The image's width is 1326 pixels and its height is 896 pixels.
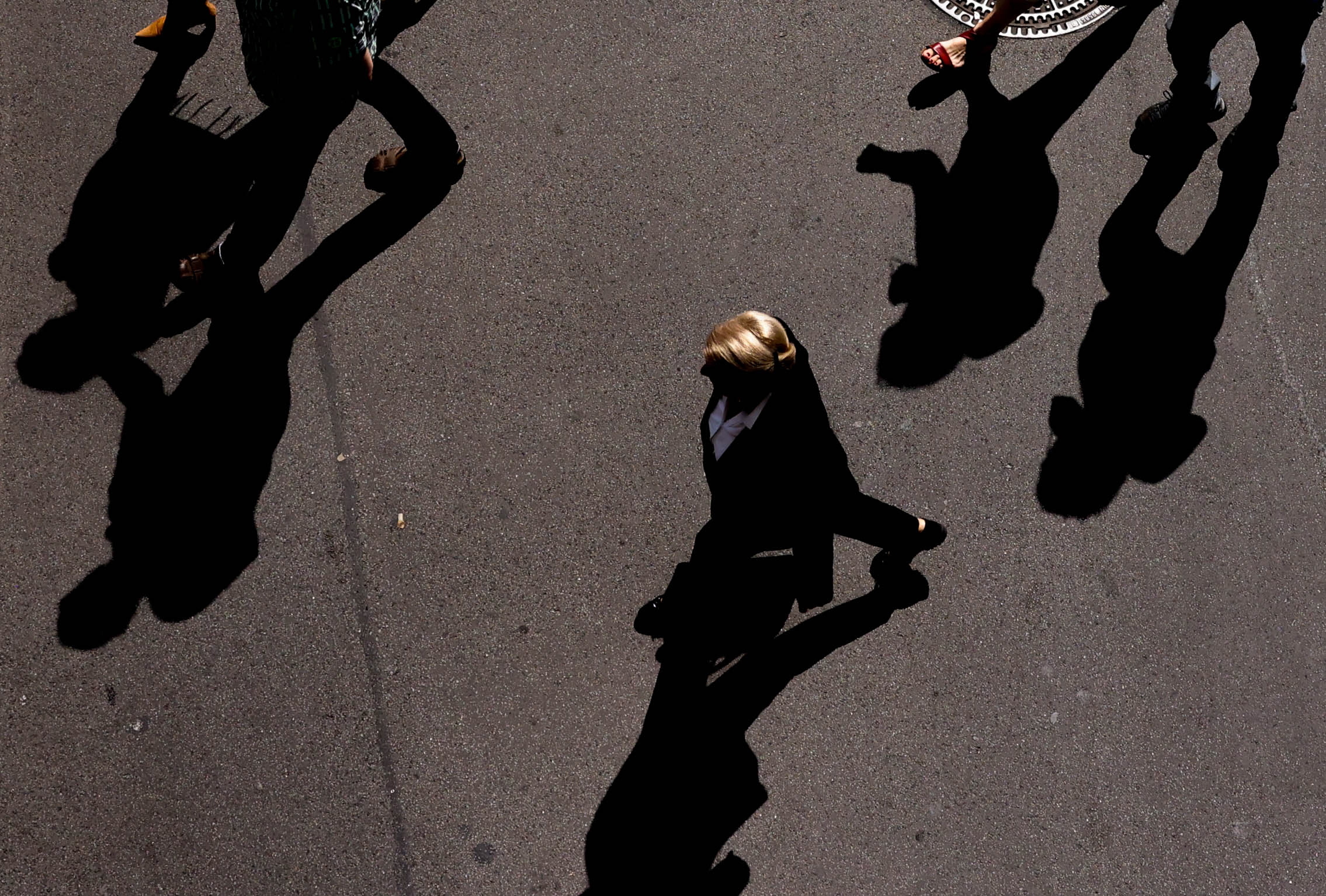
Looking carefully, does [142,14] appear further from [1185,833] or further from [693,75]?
[1185,833]

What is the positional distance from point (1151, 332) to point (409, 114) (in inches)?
136

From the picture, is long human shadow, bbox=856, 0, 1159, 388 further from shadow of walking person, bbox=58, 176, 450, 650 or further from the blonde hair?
shadow of walking person, bbox=58, 176, 450, 650

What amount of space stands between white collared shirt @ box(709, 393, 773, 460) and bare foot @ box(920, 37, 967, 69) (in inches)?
98.3

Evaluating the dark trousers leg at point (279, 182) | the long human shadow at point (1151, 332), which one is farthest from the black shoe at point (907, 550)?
the dark trousers leg at point (279, 182)

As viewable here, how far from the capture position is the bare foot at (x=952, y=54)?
5.38 m

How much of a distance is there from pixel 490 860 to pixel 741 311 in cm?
256

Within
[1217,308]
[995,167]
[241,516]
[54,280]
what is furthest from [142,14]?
[1217,308]

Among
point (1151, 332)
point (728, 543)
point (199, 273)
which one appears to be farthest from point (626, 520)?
point (1151, 332)

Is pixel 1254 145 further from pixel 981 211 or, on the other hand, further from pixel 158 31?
pixel 158 31

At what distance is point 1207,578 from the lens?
4.85 meters

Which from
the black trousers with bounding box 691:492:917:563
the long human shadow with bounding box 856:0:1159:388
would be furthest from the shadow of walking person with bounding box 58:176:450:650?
the long human shadow with bounding box 856:0:1159:388

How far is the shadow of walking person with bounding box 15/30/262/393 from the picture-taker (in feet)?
16.3

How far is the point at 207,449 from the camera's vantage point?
16.0ft

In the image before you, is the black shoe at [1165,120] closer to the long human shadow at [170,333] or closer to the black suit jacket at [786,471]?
the black suit jacket at [786,471]
